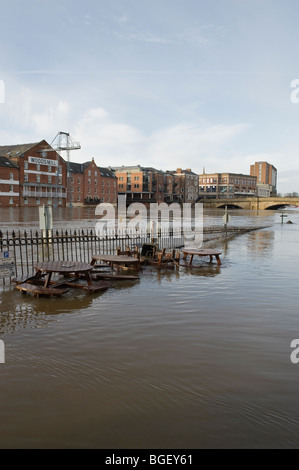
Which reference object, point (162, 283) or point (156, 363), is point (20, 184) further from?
point (156, 363)

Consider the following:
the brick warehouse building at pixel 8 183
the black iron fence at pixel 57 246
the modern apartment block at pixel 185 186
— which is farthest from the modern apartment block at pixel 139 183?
the black iron fence at pixel 57 246

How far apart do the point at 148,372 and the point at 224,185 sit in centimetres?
14974

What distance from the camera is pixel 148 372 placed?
481cm

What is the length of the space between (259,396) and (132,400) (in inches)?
64.1

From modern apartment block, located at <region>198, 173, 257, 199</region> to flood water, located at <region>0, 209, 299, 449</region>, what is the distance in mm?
142792

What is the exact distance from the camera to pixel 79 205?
81562 mm

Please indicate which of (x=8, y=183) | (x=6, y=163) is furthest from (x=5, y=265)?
(x=6, y=163)

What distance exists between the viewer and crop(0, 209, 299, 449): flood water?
3559 mm

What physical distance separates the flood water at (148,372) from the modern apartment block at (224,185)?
142792 mm

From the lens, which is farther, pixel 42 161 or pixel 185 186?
pixel 185 186

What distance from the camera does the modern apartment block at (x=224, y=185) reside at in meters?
148

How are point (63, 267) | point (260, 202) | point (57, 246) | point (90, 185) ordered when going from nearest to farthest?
point (63, 267), point (57, 246), point (90, 185), point (260, 202)

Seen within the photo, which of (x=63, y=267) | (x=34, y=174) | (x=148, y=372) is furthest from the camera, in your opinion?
(x=34, y=174)

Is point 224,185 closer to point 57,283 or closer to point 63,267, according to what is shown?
point 57,283
